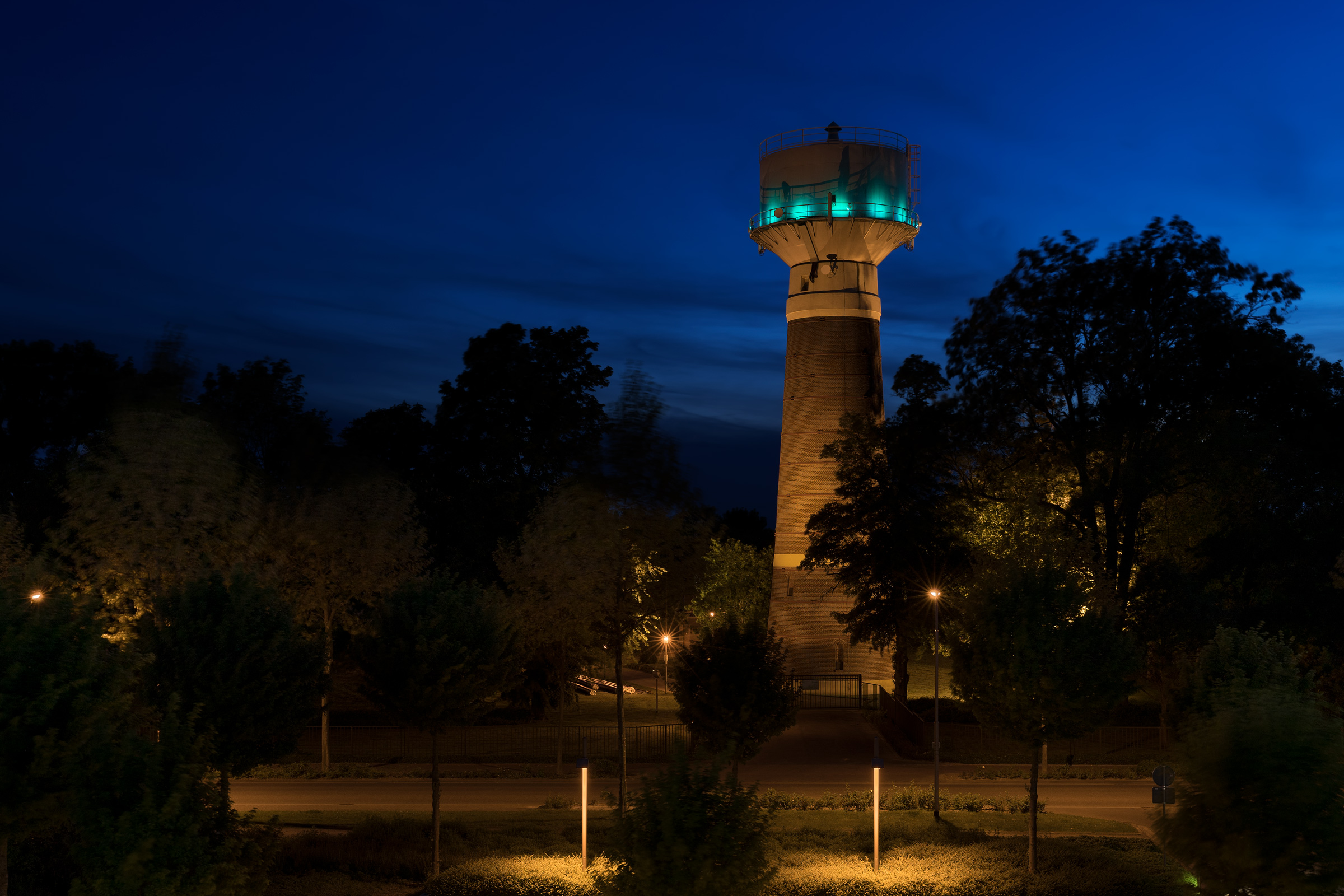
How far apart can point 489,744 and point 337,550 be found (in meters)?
8.80

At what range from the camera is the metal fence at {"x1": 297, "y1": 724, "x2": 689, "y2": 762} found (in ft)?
125

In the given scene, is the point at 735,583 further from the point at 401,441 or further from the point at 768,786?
the point at 768,786

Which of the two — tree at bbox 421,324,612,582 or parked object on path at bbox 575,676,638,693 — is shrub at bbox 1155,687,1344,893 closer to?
tree at bbox 421,324,612,582

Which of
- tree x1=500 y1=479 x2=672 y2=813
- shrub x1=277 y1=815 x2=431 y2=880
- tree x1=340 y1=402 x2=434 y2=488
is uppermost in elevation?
tree x1=340 y1=402 x2=434 y2=488

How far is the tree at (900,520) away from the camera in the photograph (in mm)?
44469

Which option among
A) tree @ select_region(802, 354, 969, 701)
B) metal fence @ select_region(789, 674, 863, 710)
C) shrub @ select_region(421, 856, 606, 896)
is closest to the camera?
shrub @ select_region(421, 856, 606, 896)

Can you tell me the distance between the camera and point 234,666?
774 inches

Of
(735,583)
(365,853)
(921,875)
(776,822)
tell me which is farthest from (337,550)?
(735,583)

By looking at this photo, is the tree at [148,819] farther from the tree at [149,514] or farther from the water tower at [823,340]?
the water tower at [823,340]

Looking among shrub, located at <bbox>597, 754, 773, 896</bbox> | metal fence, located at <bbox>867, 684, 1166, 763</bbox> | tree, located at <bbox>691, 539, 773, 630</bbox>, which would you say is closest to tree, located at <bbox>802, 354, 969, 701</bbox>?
metal fence, located at <bbox>867, 684, 1166, 763</bbox>

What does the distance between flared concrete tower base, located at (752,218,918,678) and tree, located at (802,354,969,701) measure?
154 inches

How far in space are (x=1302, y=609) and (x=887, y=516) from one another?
14481 mm

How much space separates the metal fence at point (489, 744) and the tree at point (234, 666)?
15.9 metres

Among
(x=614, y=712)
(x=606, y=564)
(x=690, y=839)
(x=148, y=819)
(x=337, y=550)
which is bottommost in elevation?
(x=614, y=712)
